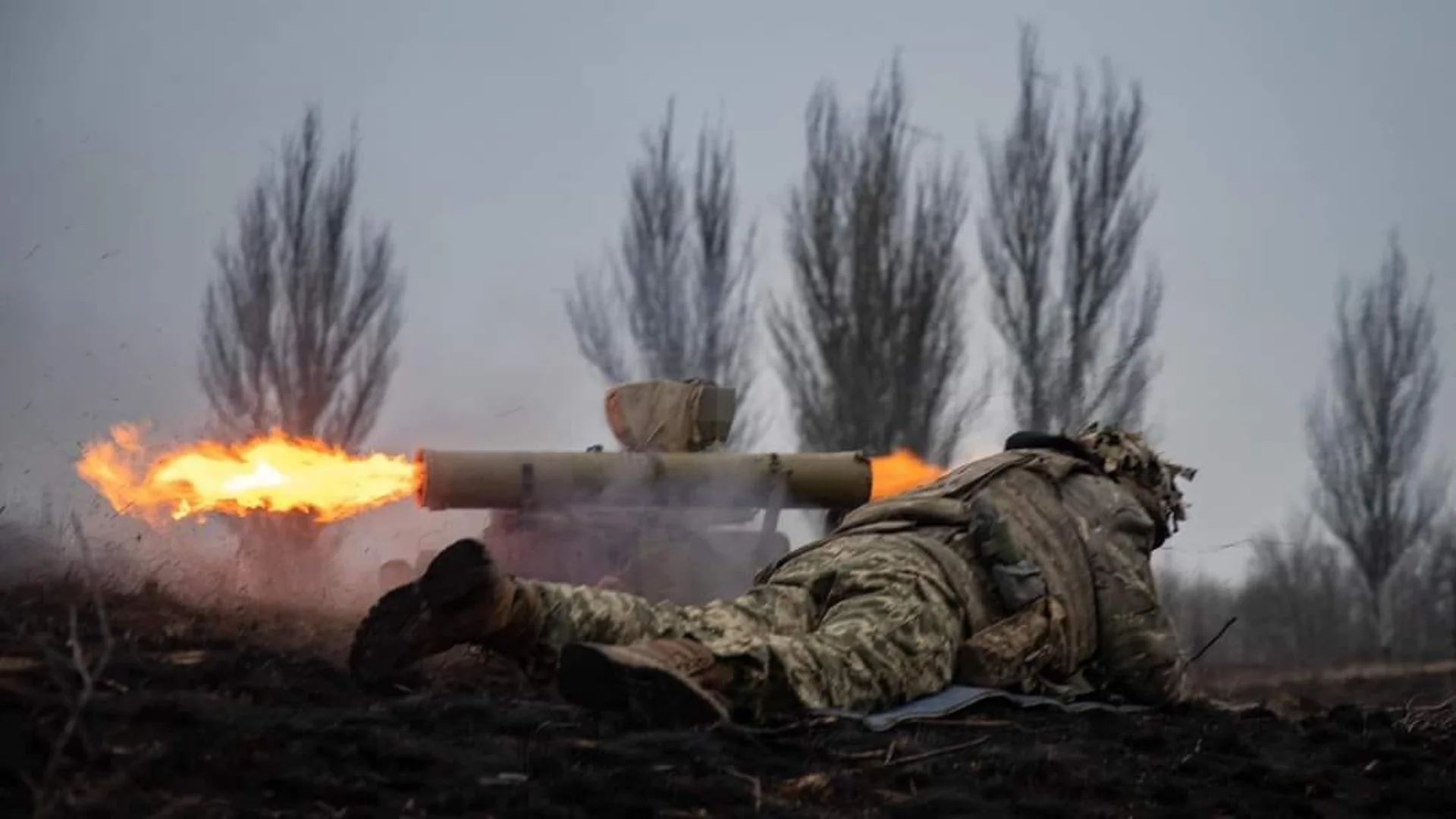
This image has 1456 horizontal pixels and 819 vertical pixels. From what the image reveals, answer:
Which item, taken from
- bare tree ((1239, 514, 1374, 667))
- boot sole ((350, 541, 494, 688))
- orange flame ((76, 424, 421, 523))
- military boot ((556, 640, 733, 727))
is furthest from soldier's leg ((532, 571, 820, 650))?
bare tree ((1239, 514, 1374, 667))

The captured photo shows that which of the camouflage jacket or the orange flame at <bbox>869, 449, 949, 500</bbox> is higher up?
the orange flame at <bbox>869, 449, 949, 500</bbox>

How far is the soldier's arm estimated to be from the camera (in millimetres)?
9023

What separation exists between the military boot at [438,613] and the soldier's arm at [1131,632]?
3386mm

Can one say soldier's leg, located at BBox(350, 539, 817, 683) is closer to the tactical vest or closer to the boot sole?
the boot sole

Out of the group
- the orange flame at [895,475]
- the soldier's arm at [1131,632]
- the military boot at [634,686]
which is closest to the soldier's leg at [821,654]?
the military boot at [634,686]

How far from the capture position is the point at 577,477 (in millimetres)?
13891

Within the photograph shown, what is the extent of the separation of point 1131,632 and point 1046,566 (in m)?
0.62

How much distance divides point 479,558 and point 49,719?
69.9 inches

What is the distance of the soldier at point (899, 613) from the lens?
6.59 meters

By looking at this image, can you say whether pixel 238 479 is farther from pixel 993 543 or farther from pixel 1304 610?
pixel 1304 610

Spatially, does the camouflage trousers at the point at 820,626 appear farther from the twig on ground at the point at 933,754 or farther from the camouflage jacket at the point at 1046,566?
the twig on ground at the point at 933,754

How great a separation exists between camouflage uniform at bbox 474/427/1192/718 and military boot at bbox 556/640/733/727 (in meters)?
0.35

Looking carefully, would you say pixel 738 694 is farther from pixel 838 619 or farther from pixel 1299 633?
pixel 1299 633

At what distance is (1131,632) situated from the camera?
9.08 m
